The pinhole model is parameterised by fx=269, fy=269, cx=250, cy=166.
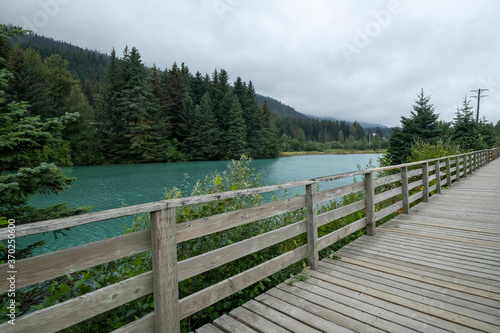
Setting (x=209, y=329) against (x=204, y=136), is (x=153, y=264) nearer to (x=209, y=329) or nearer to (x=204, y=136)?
(x=209, y=329)

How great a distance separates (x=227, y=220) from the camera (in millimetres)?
2371

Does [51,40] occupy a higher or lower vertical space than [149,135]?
higher

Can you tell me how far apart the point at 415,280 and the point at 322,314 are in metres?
1.33

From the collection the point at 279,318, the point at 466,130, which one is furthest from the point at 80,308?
the point at 466,130

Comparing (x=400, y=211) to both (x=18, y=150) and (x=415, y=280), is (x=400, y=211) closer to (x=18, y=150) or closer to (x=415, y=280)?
(x=415, y=280)

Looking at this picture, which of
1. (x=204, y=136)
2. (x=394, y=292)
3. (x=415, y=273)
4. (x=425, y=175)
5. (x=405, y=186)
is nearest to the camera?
(x=394, y=292)

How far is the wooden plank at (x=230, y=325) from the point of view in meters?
2.14

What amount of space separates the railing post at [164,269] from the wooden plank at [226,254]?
0.13 metres

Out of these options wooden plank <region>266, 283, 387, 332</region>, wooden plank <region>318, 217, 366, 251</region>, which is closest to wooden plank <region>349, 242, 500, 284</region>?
wooden plank <region>318, 217, 366, 251</region>

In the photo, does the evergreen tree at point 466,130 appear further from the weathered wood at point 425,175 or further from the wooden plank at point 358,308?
the wooden plank at point 358,308

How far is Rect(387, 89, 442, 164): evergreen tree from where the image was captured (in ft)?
65.8

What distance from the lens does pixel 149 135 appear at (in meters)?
42.0

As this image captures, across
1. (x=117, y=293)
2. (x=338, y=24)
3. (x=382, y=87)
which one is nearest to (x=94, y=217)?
(x=117, y=293)

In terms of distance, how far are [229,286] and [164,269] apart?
2.55 ft
